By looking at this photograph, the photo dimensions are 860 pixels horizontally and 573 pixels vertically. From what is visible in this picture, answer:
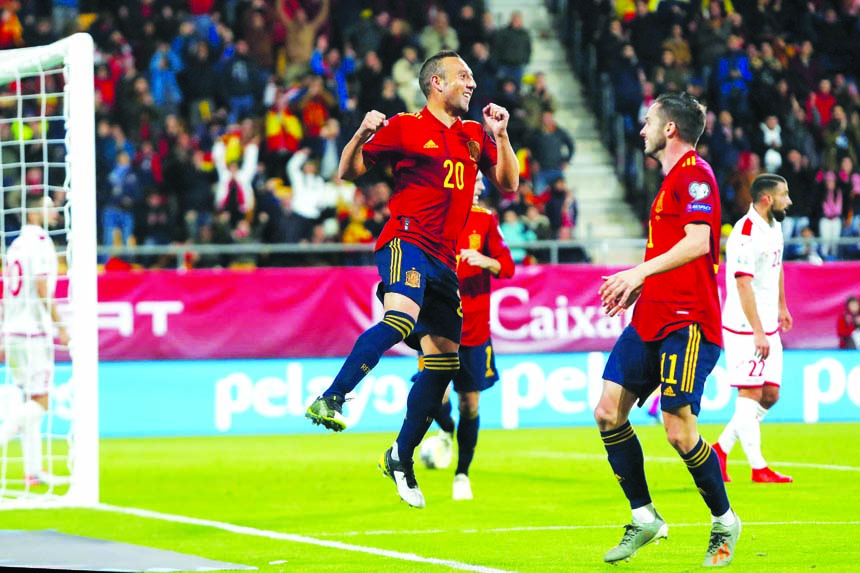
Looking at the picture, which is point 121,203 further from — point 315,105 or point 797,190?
point 797,190

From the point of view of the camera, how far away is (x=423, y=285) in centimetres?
780

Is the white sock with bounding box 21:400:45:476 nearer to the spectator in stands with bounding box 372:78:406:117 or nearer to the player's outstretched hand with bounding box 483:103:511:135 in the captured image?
the player's outstretched hand with bounding box 483:103:511:135

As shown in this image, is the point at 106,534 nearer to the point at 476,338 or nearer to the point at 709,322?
the point at 476,338

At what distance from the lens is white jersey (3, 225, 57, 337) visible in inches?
452

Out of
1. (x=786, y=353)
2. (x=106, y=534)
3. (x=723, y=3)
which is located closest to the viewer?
(x=106, y=534)

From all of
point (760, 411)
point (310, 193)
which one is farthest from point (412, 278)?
point (310, 193)

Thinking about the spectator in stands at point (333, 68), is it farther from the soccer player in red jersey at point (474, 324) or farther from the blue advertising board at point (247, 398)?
the soccer player in red jersey at point (474, 324)

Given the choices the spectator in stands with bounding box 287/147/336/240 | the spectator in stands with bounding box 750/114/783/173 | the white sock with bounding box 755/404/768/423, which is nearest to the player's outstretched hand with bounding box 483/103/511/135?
the white sock with bounding box 755/404/768/423

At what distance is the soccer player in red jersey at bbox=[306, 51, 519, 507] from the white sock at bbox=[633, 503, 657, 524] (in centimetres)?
116

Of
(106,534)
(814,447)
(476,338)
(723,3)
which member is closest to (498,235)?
(476,338)

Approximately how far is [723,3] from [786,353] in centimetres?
909

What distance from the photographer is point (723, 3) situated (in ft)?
82.0

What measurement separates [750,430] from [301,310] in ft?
26.0

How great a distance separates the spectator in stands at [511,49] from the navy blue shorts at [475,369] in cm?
1265
